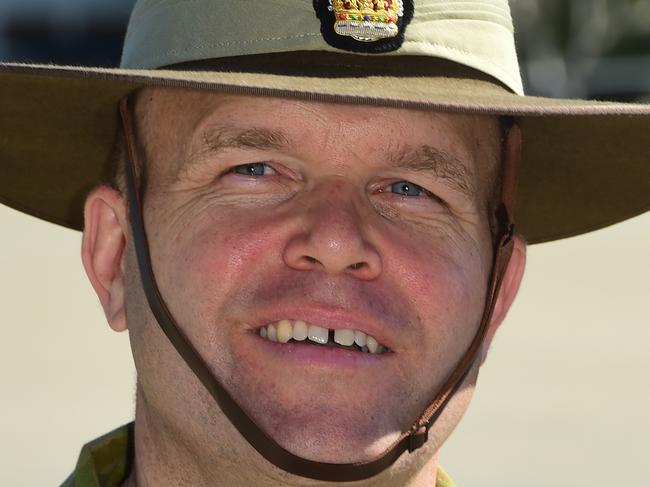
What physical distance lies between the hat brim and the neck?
2.19 feet

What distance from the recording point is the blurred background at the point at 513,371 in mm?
7945

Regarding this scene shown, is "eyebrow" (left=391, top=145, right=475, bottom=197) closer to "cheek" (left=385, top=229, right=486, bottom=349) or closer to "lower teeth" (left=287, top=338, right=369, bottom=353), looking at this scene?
"cheek" (left=385, top=229, right=486, bottom=349)

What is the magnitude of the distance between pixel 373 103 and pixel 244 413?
0.73m

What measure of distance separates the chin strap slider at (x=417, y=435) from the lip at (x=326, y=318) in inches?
9.4

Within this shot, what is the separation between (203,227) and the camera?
3580 mm

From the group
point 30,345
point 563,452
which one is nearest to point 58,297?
point 30,345

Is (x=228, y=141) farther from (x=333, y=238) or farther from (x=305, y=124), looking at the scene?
(x=333, y=238)

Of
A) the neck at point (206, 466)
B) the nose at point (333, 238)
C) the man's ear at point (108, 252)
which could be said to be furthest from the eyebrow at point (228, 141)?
the neck at point (206, 466)

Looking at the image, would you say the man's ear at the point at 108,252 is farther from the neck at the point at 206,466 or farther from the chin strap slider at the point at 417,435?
the chin strap slider at the point at 417,435

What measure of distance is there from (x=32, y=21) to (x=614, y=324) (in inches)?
371

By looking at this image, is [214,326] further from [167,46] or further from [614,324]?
[614,324]

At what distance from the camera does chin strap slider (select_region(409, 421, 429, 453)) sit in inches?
139

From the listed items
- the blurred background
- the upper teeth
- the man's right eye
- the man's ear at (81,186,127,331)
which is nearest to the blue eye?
the man's right eye

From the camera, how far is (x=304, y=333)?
3.44m
